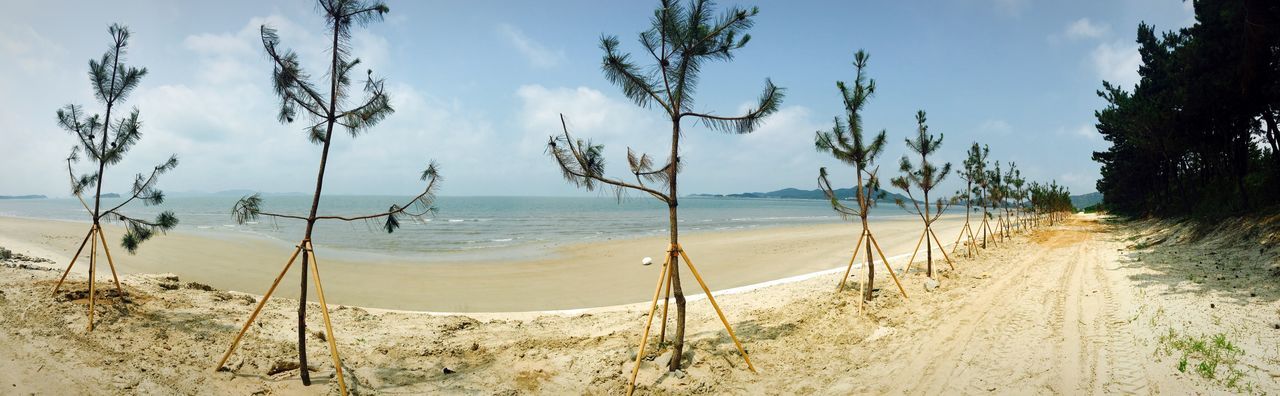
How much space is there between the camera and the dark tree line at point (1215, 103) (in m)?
9.74

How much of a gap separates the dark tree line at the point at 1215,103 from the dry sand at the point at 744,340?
4.21m

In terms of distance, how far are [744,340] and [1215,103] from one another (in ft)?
51.8

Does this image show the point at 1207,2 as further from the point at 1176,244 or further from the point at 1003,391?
the point at 1003,391

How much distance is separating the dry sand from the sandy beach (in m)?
2.57

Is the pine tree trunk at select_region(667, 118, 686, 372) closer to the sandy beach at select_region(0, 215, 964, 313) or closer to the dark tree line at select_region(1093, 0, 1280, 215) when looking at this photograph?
Answer: the sandy beach at select_region(0, 215, 964, 313)

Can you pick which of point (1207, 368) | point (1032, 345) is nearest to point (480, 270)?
point (1032, 345)

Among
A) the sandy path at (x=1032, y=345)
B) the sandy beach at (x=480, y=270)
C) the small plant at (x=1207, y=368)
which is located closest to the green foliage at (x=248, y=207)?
the sandy beach at (x=480, y=270)

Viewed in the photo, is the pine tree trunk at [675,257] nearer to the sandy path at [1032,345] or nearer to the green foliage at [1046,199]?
the sandy path at [1032,345]

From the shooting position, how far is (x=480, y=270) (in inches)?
650

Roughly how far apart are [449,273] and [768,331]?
38.2 feet

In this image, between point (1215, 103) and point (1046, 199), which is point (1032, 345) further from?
point (1046, 199)

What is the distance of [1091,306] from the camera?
7.73m

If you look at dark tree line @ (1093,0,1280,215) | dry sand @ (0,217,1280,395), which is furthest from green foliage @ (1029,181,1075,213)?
dry sand @ (0,217,1280,395)

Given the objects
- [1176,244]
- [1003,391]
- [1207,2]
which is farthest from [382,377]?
[1176,244]
